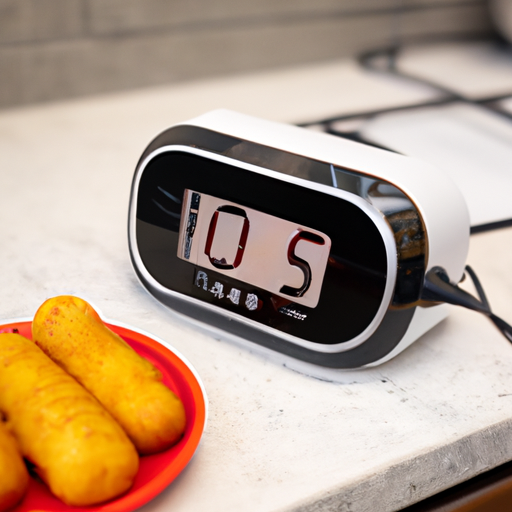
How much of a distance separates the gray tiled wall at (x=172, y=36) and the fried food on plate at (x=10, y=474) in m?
0.65

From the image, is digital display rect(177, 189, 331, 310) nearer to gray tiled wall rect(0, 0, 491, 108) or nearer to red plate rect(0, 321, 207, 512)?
red plate rect(0, 321, 207, 512)

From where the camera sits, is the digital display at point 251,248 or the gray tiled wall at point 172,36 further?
the gray tiled wall at point 172,36

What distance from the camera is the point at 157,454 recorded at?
325 millimetres

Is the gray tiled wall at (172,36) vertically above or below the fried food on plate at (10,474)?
above

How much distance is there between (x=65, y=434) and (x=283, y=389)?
16 centimetres

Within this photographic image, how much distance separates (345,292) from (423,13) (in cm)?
91

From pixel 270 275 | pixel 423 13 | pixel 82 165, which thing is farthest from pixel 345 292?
pixel 423 13

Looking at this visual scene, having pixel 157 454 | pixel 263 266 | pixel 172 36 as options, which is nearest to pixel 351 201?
pixel 263 266

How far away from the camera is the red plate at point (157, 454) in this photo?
0.97ft

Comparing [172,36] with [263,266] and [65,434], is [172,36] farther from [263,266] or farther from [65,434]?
[65,434]

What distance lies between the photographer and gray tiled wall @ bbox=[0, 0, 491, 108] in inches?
32.3

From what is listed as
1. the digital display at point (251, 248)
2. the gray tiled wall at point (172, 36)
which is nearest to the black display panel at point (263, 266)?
the digital display at point (251, 248)

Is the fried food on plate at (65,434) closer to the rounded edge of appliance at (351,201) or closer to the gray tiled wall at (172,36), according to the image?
the rounded edge of appliance at (351,201)

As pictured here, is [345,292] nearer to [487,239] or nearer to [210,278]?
[210,278]
